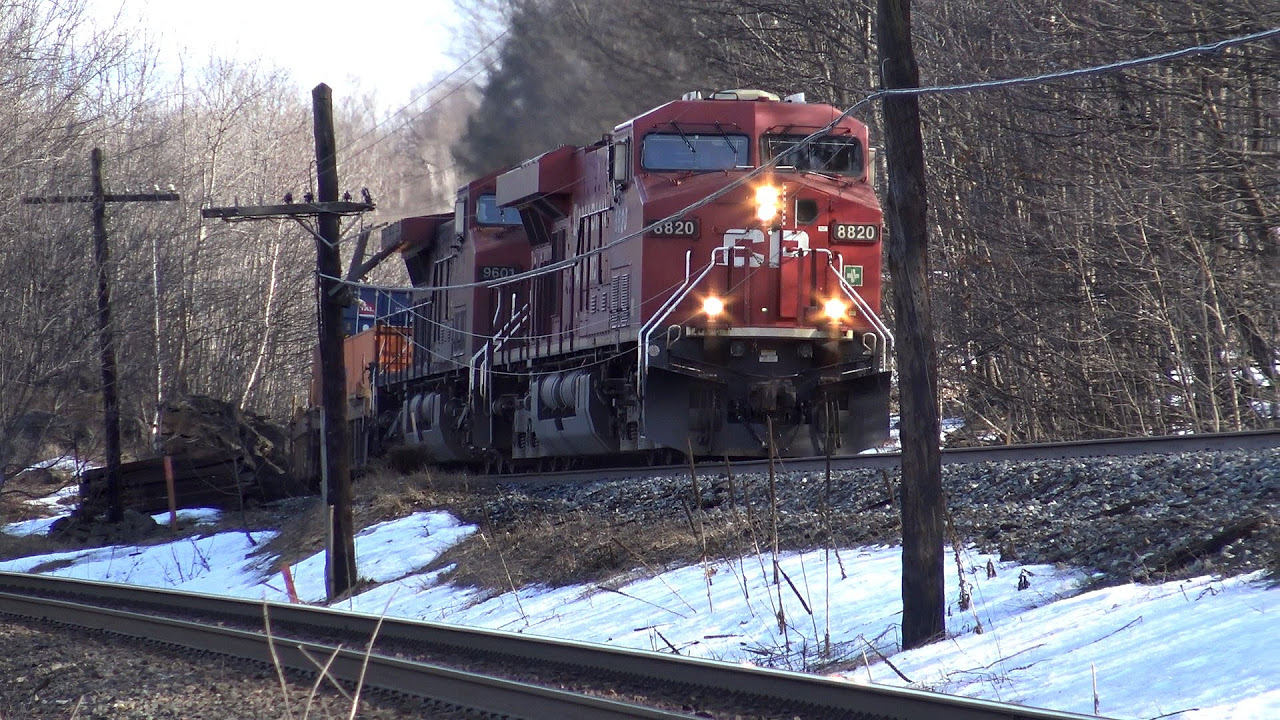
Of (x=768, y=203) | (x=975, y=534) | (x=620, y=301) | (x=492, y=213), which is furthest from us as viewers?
(x=492, y=213)

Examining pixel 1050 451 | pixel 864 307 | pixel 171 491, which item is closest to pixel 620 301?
pixel 864 307

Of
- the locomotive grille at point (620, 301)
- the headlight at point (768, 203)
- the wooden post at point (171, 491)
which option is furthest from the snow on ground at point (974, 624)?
the wooden post at point (171, 491)

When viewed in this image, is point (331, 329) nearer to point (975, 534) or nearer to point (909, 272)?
point (975, 534)

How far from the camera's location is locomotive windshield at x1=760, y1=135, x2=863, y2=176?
45.2ft

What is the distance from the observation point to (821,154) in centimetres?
1411

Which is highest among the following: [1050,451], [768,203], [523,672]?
[768,203]

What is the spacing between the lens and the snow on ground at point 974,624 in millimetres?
5238

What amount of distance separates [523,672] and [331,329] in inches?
367

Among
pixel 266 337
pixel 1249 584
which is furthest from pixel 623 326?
pixel 266 337

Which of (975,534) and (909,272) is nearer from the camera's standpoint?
(909,272)

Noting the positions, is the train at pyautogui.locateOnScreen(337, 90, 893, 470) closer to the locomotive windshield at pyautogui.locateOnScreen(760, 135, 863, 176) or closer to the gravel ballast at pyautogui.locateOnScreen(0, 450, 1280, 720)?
the locomotive windshield at pyautogui.locateOnScreen(760, 135, 863, 176)

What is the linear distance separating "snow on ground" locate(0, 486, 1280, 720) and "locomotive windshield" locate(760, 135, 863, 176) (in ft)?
17.7

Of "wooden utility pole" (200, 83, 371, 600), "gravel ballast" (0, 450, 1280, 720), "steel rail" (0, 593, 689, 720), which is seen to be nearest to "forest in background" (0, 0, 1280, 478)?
"gravel ballast" (0, 450, 1280, 720)

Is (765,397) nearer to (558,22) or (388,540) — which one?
(388,540)
